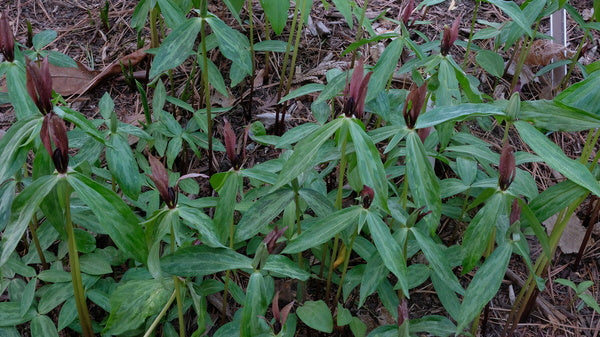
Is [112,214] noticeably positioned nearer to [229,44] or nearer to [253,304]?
[253,304]

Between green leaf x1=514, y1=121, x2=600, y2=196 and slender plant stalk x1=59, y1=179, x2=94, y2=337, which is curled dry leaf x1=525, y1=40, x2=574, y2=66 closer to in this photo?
green leaf x1=514, y1=121, x2=600, y2=196

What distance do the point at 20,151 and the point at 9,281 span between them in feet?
2.03

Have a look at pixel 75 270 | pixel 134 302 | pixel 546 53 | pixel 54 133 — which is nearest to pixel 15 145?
pixel 54 133

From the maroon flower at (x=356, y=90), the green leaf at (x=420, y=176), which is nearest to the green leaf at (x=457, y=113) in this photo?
the green leaf at (x=420, y=176)

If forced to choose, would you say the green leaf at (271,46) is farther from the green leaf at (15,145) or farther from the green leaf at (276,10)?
the green leaf at (15,145)

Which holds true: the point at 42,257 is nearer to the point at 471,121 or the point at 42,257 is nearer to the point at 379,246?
the point at 379,246

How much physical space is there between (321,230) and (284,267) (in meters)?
0.12

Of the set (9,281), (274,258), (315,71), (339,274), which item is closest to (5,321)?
(9,281)

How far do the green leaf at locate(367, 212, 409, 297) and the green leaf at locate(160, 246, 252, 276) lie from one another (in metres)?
0.27

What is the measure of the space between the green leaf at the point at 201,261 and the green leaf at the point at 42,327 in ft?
1.60

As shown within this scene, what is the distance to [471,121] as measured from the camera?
7.32ft

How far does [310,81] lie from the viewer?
2.30 metres

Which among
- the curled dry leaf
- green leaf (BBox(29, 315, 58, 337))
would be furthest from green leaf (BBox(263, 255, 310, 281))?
the curled dry leaf

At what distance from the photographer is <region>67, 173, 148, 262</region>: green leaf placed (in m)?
1.14
